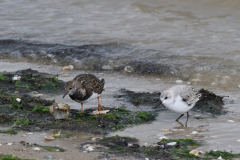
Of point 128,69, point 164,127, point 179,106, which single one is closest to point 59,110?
point 164,127

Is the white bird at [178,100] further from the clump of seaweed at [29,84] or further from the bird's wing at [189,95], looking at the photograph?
the clump of seaweed at [29,84]

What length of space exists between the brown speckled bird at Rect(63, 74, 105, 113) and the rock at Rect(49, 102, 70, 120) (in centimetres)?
43

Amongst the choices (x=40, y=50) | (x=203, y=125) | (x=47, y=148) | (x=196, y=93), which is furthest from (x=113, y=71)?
(x=47, y=148)

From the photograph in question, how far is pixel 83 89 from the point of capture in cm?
562

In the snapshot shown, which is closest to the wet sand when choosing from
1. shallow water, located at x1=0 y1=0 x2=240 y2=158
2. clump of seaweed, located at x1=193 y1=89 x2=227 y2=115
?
shallow water, located at x1=0 y1=0 x2=240 y2=158

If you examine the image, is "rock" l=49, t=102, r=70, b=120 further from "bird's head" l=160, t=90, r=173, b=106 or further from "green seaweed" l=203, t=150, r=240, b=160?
"green seaweed" l=203, t=150, r=240, b=160

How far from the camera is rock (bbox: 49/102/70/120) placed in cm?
504

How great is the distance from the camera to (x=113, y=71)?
8.84 metres

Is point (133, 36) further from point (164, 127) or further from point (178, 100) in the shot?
point (164, 127)

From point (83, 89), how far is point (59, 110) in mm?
684

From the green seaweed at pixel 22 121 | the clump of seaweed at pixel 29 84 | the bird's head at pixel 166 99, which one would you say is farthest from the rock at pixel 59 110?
the clump of seaweed at pixel 29 84

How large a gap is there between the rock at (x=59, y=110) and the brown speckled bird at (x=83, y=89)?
0.43 m

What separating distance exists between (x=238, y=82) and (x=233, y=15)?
4730mm

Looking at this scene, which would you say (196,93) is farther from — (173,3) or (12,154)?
(173,3)
